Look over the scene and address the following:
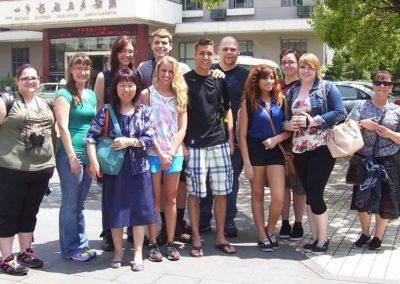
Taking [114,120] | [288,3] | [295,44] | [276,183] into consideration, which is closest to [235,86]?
[276,183]

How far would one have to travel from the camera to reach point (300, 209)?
5.77 metres

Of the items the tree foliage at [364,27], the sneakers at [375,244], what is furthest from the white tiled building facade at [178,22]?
the sneakers at [375,244]

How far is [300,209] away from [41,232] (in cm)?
297

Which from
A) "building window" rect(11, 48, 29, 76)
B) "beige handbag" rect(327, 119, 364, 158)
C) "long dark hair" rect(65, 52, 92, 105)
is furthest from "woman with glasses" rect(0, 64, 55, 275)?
"building window" rect(11, 48, 29, 76)

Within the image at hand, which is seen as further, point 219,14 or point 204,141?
point 219,14

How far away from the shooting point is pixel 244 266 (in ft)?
16.1

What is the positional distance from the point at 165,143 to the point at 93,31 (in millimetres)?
21441

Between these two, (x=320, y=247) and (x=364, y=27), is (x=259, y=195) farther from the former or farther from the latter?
(x=364, y=27)

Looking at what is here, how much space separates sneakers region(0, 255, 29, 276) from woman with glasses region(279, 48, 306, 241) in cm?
276

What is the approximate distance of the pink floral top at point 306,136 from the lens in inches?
201

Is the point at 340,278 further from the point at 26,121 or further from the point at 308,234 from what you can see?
the point at 26,121

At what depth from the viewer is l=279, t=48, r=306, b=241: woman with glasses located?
5.60m

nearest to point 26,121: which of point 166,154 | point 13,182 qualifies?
point 13,182

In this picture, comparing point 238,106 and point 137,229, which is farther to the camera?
point 238,106
